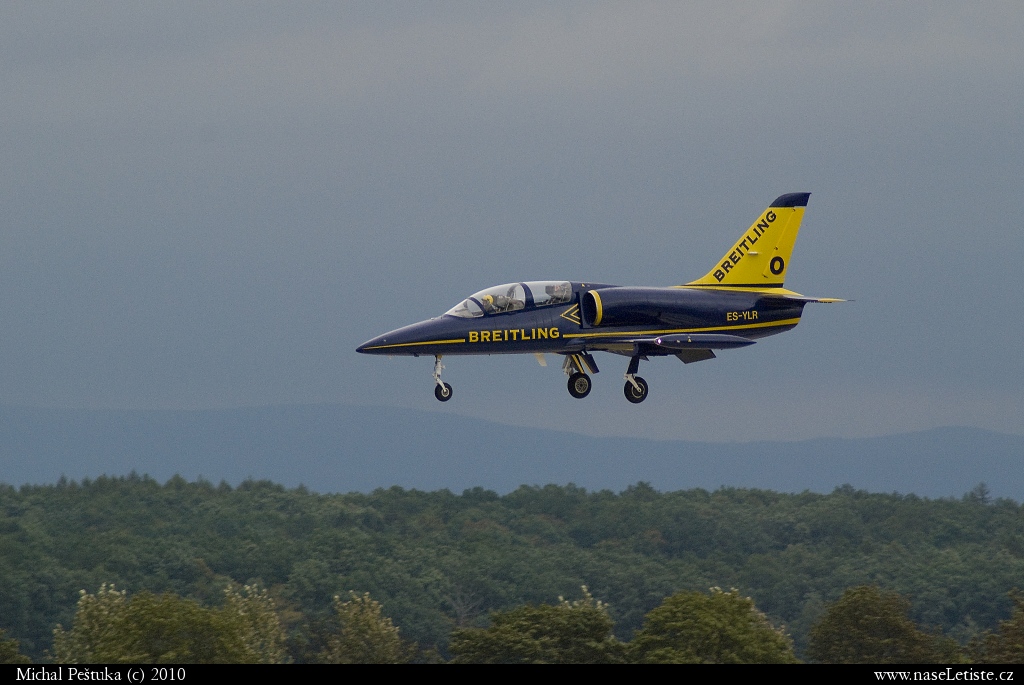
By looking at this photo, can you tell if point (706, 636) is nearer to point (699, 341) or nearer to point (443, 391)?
point (699, 341)

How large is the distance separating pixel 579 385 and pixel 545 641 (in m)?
14.9

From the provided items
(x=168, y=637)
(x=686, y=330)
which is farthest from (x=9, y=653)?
(x=686, y=330)

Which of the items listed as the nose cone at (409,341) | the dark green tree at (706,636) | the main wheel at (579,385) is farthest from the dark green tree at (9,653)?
the main wheel at (579,385)

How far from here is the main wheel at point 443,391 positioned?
46.8m

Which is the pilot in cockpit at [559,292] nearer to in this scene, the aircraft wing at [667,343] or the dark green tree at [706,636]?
the aircraft wing at [667,343]

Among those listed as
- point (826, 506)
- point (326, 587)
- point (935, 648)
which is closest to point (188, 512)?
point (326, 587)

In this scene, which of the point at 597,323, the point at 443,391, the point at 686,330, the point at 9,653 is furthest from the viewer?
the point at 9,653

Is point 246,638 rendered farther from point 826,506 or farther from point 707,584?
point 826,506

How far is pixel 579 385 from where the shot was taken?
49.5 metres

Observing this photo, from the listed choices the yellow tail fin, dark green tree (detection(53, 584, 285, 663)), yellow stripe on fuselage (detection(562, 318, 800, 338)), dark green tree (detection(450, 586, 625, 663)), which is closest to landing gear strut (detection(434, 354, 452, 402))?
yellow stripe on fuselage (detection(562, 318, 800, 338))

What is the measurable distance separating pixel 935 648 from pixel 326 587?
2733 inches

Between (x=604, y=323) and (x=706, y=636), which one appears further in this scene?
(x=706, y=636)

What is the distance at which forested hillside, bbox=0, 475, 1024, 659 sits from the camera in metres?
127

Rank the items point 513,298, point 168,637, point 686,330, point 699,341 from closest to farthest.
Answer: point 513,298 → point 699,341 → point 686,330 → point 168,637
